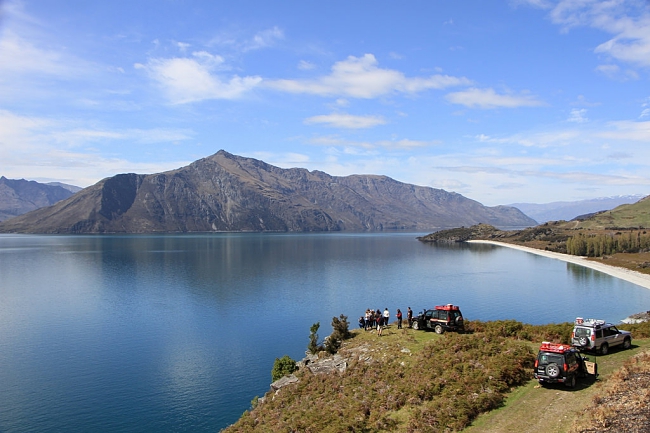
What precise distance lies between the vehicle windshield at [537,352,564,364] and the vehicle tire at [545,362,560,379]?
0.70 ft

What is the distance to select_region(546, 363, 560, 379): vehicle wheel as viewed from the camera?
75.0ft

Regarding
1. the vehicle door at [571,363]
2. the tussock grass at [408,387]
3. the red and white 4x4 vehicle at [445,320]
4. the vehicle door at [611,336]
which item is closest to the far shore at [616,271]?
the red and white 4x4 vehicle at [445,320]

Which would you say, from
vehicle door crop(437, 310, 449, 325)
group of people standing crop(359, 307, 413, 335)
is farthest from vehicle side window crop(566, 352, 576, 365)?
group of people standing crop(359, 307, 413, 335)

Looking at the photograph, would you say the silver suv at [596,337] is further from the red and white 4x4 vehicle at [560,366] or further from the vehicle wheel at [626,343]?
the red and white 4x4 vehicle at [560,366]

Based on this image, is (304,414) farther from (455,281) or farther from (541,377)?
(455,281)

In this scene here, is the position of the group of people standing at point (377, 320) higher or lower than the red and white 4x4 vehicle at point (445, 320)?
lower

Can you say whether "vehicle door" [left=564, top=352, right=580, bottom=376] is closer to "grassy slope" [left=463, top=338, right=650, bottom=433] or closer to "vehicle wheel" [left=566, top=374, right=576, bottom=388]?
"vehicle wheel" [left=566, top=374, right=576, bottom=388]

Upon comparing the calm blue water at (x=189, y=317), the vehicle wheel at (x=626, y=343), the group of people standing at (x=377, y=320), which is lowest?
the calm blue water at (x=189, y=317)

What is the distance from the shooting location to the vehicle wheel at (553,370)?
22.9m

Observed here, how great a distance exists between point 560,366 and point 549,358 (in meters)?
0.70

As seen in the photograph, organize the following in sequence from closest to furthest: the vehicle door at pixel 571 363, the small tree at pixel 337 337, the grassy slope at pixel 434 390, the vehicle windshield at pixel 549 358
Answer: the grassy slope at pixel 434 390 < the vehicle door at pixel 571 363 < the vehicle windshield at pixel 549 358 < the small tree at pixel 337 337

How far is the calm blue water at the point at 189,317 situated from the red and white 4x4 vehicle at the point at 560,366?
24585mm

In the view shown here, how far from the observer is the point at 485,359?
91.8 ft

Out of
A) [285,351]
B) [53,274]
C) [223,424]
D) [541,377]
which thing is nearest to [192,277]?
[53,274]
